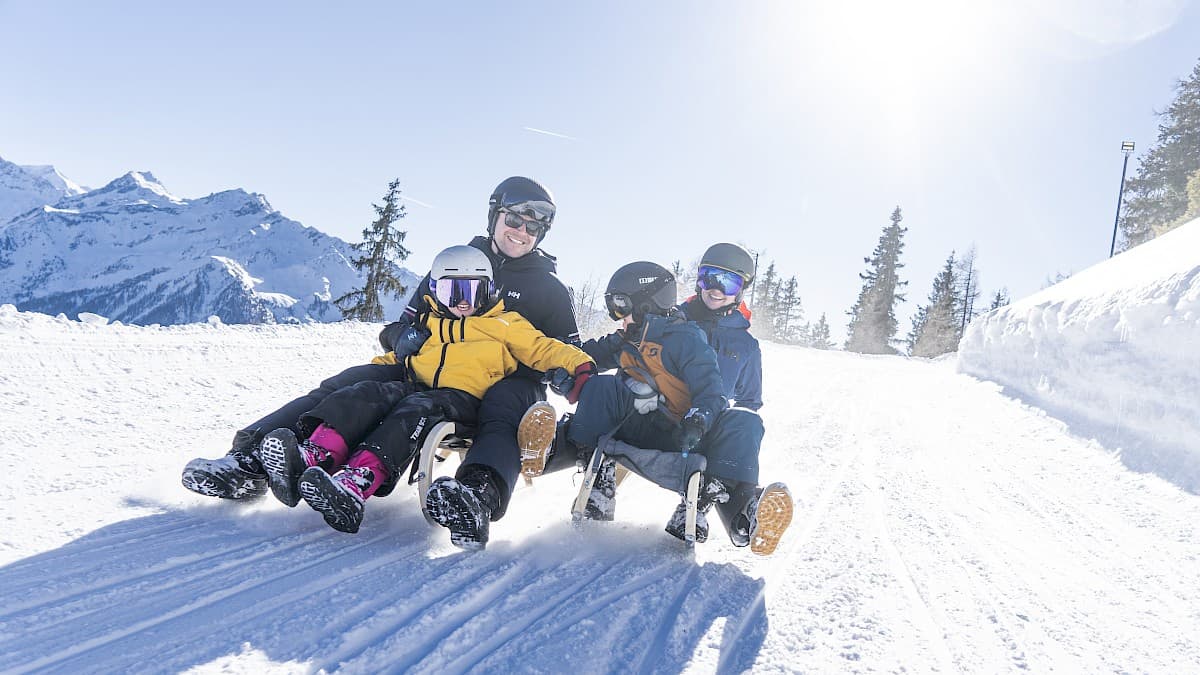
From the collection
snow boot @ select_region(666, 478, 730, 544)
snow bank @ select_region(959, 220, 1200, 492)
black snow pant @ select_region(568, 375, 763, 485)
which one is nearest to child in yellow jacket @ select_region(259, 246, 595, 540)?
black snow pant @ select_region(568, 375, 763, 485)

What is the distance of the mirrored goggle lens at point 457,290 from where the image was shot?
10.2 ft

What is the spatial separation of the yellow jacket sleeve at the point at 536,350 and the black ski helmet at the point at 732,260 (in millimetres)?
1238

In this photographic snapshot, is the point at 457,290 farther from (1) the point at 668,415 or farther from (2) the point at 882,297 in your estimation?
(2) the point at 882,297

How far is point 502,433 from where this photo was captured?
2.77 metres

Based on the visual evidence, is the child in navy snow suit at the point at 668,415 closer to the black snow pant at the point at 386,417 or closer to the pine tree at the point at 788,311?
the black snow pant at the point at 386,417

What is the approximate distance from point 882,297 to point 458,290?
43.0m

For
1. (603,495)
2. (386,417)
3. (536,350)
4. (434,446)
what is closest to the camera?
(434,446)

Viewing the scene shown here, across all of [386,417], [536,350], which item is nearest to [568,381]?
[536,350]

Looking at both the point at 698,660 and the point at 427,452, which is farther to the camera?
the point at 427,452

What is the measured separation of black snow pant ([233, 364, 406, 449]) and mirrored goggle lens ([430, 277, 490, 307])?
0.55 meters

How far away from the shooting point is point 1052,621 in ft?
7.22

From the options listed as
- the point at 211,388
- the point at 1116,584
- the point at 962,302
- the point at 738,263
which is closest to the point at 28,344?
the point at 211,388

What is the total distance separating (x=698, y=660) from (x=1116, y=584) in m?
2.08

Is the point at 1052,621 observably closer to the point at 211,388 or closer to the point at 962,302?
the point at 211,388
